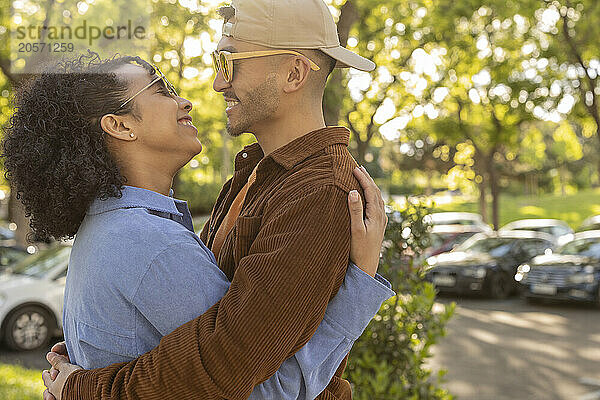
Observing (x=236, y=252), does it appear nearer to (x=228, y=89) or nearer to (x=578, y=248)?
(x=228, y=89)

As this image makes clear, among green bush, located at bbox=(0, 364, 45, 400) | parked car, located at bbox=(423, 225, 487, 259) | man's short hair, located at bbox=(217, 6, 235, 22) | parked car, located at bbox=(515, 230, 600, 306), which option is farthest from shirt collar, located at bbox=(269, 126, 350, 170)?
parked car, located at bbox=(423, 225, 487, 259)

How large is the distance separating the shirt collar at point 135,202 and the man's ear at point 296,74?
53 cm

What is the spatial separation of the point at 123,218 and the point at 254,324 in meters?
0.54

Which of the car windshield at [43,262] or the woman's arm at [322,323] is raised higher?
the woman's arm at [322,323]

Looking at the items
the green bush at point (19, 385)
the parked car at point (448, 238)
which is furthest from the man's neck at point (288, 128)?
the parked car at point (448, 238)

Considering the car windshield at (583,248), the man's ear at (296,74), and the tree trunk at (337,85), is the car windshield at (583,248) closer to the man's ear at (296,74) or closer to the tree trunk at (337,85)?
the tree trunk at (337,85)

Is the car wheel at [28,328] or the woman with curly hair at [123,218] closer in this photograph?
the woman with curly hair at [123,218]

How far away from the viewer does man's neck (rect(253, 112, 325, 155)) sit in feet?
7.14

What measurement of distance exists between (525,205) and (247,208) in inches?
1856

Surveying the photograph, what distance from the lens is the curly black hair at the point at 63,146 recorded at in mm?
1884

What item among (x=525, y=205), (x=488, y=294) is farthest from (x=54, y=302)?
(x=525, y=205)

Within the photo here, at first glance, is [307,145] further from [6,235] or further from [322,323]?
[6,235]

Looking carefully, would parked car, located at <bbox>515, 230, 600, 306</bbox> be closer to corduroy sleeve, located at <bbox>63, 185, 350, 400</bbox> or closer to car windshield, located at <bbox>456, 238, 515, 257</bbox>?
car windshield, located at <bbox>456, 238, 515, 257</bbox>

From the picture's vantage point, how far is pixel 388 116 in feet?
70.3
